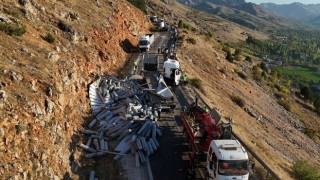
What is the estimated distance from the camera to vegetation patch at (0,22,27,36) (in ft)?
80.4

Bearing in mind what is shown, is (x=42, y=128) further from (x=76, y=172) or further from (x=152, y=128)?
(x=152, y=128)

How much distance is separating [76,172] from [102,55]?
66.2 feet

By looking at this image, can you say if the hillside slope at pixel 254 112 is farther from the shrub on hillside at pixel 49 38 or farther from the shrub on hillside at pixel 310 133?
the shrub on hillside at pixel 49 38

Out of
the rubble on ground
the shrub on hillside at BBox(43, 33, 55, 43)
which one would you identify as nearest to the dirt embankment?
the rubble on ground

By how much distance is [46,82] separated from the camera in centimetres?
2209

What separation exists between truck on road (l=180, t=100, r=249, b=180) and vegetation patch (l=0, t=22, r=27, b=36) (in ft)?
47.5

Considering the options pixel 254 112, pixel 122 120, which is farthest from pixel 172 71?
pixel 254 112

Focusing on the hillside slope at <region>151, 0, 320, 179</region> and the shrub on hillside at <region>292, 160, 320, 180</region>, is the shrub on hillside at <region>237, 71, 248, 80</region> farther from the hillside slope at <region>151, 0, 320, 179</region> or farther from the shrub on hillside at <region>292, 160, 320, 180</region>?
the shrub on hillside at <region>292, 160, 320, 180</region>

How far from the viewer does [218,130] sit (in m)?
22.8

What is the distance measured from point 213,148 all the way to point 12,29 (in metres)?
17.2

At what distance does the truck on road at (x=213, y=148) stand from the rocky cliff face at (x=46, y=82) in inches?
323

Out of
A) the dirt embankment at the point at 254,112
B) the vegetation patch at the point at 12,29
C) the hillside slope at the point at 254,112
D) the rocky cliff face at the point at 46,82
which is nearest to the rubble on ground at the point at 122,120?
the rocky cliff face at the point at 46,82

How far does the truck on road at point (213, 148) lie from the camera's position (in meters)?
18.6

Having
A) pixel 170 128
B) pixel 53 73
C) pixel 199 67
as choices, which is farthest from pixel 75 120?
pixel 199 67
